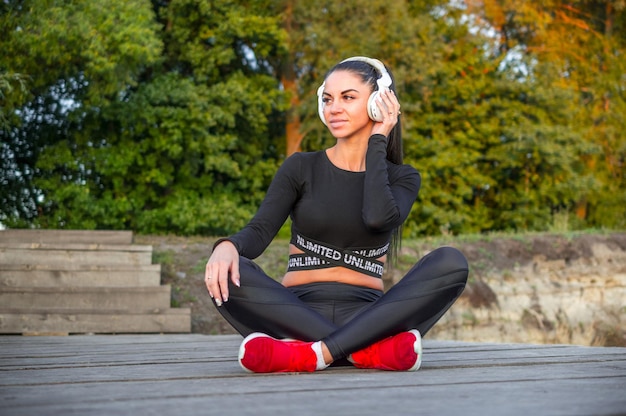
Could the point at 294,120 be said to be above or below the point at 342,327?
above

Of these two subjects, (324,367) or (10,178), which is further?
(10,178)

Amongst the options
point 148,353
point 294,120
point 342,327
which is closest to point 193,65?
point 294,120

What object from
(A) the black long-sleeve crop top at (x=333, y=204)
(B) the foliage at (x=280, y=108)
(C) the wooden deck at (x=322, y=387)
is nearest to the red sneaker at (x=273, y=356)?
(C) the wooden deck at (x=322, y=387)

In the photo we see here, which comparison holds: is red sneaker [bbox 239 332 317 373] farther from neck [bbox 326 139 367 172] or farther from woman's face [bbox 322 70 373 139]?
woman's face [bbox 322 70 373 139]

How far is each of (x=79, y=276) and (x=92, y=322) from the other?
26.7 inches

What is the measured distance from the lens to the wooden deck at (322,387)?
191cm

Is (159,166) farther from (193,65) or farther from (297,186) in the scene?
(297,186)

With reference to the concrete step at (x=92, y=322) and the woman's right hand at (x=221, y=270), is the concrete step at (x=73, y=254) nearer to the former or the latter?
the concrete step at (x=92, y=322)

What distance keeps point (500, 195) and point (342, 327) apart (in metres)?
16.1

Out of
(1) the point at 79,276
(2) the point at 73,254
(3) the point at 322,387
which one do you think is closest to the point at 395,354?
(3) the point at 322,387

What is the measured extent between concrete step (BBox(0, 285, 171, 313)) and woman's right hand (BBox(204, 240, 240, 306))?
4.31 m

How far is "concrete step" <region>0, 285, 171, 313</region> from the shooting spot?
698cm

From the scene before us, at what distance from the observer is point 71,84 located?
14.3 m

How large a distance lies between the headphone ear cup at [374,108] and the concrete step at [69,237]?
5738mm
